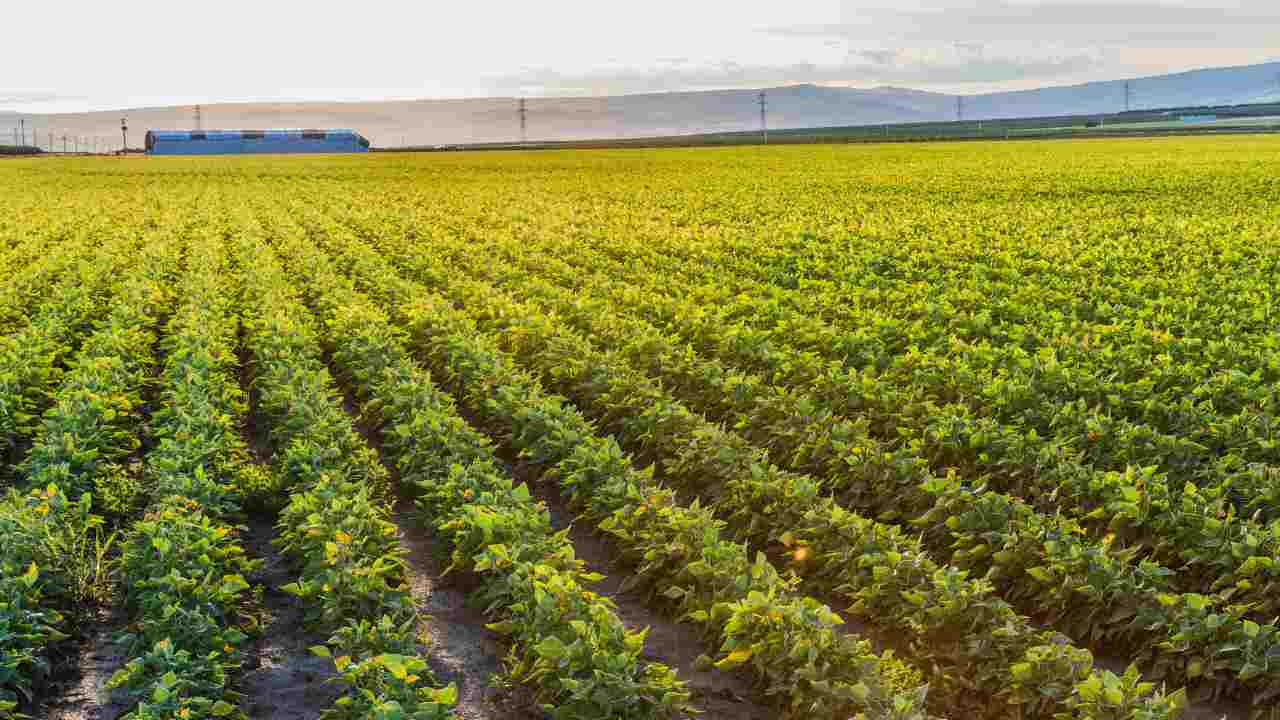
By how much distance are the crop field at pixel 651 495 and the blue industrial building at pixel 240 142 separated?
384ft

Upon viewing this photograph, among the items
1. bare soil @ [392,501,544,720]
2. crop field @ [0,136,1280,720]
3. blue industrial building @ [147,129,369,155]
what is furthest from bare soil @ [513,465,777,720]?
blue industrial building @ [147,129,369,155]

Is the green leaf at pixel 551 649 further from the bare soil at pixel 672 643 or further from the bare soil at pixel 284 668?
the bare soil at pixel 284 668

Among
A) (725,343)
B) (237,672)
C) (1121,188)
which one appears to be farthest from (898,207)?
(237,672)

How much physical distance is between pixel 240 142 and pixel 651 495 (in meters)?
136

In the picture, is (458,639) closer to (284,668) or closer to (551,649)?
(284,668)

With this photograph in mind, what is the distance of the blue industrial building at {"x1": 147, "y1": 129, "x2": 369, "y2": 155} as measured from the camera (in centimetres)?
12988

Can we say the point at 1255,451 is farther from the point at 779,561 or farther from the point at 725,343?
the point at 725,343

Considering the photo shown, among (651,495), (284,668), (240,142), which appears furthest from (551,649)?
(240,142)

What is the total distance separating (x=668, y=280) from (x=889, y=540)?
1114 centimetres

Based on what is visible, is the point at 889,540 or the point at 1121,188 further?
the point at 1121,188

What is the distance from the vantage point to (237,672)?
21.2 ft

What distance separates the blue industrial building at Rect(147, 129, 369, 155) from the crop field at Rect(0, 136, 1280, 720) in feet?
384

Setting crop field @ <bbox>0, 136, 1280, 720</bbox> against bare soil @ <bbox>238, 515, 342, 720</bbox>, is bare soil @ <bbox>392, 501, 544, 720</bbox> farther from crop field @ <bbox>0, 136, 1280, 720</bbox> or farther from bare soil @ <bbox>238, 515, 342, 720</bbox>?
bare soil @ <bbox>238, 515, 342, 720</bbox>

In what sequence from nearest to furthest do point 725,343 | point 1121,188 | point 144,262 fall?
point 725,343, point 144,262, point 1121,188
